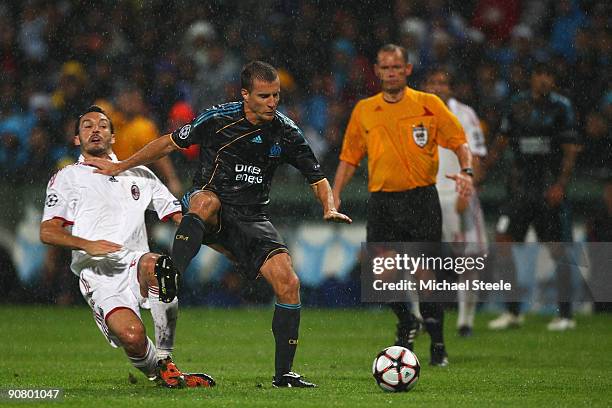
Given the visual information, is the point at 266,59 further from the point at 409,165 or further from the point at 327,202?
the point at 327,202

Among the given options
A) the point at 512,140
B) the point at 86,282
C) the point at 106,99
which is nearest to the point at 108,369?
the point at 86,282

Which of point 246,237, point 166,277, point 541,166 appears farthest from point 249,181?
point 541,166

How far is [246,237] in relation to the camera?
802 centimetres

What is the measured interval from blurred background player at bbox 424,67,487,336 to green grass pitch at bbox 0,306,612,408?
37 centimetres

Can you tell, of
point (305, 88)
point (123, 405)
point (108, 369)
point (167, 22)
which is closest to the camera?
point (123, 405)

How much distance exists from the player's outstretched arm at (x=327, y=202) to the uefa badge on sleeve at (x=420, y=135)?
1771 millimetres

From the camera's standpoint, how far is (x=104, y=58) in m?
17.2

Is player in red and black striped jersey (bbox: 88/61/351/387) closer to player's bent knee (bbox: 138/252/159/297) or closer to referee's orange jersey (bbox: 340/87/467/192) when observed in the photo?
player's bent knee (bbox: 138/252/159/297)

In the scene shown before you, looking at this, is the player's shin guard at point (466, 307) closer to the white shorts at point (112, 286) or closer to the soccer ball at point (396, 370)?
the soccer ball at point (396, 370)

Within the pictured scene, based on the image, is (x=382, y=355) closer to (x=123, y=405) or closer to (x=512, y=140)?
(x=123, y=405)

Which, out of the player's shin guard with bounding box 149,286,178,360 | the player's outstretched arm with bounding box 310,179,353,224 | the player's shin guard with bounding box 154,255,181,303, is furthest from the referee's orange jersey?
the player's shin guard with bounding box 154,255,181,303

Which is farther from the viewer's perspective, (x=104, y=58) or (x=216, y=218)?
(x=104, y=58)

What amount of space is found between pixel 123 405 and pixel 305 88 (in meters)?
9.86

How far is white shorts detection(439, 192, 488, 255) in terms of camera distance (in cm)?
1263
